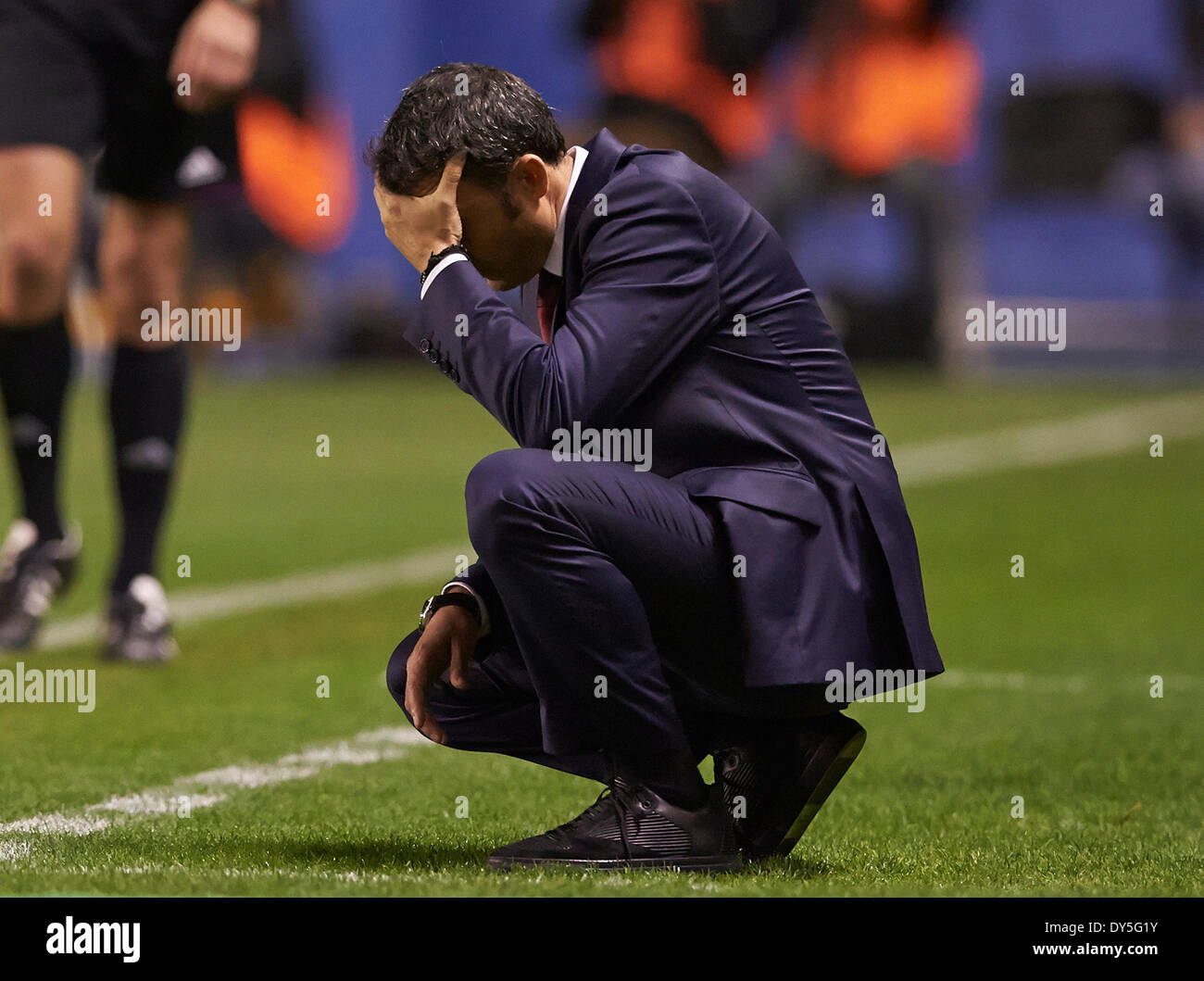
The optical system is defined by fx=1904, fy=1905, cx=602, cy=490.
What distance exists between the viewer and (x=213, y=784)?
3762 mm

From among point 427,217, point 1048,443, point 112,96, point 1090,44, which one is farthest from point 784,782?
point 1090,44

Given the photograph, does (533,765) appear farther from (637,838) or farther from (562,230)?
(562,230)

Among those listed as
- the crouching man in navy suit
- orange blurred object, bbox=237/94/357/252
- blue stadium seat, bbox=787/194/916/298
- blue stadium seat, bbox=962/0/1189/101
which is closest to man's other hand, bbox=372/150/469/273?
the crouching man in navy suit

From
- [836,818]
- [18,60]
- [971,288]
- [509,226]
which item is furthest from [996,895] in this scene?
[971,288]

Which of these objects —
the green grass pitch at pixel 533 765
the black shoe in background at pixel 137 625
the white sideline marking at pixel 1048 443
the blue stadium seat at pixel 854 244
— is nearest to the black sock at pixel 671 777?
the green grass pitch at pixel 533 765

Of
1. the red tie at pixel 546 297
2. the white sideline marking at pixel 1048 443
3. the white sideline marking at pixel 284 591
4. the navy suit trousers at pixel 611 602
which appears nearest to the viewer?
the navy suit trousers at pixel 611 602

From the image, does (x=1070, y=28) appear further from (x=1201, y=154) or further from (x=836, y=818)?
(x=836, y=818)

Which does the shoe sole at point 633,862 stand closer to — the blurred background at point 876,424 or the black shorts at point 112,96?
the blurred background at point 876,424

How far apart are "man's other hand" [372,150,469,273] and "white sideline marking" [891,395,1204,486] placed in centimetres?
803

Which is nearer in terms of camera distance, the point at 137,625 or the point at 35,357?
the point at 137,625

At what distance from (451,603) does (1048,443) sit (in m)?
11.1

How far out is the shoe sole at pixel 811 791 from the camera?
306 centimetres

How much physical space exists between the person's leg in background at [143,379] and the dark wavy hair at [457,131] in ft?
8.57
